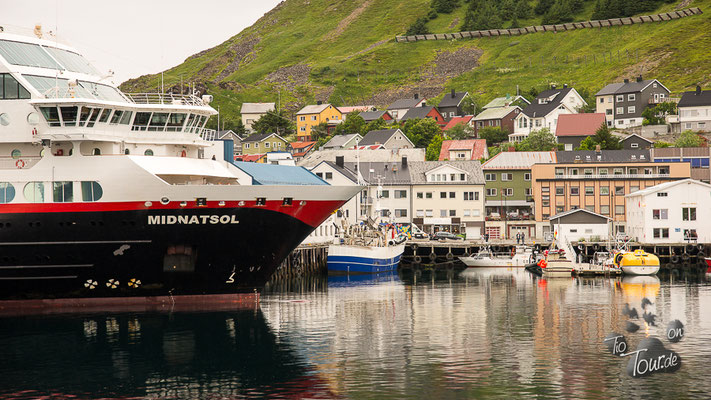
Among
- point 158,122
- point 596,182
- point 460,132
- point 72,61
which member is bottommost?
point 158,122

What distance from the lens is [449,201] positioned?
10988cm

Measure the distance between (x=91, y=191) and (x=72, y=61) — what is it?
9529 millimetres

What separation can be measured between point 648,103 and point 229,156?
11143 centimetres

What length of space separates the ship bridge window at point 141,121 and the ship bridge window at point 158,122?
0.27 metres

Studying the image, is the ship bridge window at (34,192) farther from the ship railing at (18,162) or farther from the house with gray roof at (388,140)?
the house with gray roof at (388,140)

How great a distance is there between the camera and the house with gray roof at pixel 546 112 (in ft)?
504

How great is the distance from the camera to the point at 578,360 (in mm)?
35094

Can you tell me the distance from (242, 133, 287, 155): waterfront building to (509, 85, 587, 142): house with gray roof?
143ft

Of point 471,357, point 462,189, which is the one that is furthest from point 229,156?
point 462,189

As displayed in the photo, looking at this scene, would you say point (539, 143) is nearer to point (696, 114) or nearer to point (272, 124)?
point (696, 114)

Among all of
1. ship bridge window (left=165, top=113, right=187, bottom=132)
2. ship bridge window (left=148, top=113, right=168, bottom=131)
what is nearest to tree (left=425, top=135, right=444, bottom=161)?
ship bridge window (left=165, top=113, right=187, bottom=132)

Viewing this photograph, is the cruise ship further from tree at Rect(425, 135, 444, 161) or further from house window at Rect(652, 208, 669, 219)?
tree at Rect(425, 135, 444, 161)

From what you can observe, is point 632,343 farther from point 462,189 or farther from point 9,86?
point 462,189

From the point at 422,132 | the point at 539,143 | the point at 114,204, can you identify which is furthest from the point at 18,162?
the point at 422,132
